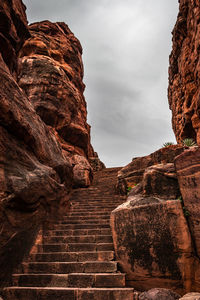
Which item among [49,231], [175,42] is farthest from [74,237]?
[175,42]

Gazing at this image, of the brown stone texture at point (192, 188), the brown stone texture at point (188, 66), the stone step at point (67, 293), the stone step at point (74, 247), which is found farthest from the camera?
the brown stone texture at point (188, 66)

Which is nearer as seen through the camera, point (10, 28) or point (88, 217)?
point (88, 217)

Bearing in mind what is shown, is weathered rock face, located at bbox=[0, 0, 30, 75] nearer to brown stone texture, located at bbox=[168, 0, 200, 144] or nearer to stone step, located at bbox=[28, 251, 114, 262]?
stone step, located at bbox=[28, 251, 114, 262]

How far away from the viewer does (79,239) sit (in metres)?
4.94

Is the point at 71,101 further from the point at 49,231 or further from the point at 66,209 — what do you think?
the point at 49,231

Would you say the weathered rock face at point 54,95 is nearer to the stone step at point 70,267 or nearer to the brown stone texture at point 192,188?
the stone step at point 70,267

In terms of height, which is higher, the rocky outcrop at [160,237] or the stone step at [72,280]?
the rocky outcrop at [160,237]

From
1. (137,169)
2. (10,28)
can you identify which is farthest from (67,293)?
(10,28)

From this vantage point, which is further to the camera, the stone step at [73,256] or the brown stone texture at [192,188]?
the stone step at [73,256]

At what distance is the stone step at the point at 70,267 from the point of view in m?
3.84

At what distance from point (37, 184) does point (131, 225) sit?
2.65 metres

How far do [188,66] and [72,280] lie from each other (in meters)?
17.0

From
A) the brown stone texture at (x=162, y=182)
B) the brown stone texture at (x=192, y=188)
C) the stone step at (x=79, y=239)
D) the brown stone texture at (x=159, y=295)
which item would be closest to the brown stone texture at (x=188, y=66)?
the brown stone texture at (x=162, y=182)

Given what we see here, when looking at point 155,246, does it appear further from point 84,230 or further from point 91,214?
point 91,214
